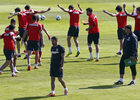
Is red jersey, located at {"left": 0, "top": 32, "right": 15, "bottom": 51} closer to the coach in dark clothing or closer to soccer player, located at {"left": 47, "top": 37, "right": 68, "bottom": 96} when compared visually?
soccer player, located at {"left": 47, "top": 37, "right": 68, "bottom": 96}

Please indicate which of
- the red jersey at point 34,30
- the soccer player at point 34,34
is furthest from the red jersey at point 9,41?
the red jersey at point 34,30

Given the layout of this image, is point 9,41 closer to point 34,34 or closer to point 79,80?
point 34,34

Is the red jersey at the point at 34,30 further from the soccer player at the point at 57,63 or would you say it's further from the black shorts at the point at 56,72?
the black shorts at the point at 56,72

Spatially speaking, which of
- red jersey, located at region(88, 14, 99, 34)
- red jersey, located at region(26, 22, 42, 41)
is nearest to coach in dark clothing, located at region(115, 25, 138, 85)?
red jersey, located at region(26, 22, 42, 41)

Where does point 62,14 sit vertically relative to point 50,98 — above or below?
above

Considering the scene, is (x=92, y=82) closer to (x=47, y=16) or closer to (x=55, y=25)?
(x=55, y=25)

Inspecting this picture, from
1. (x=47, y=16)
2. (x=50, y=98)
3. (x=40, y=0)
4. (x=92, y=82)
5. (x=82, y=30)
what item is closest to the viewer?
(x=50, y=98)

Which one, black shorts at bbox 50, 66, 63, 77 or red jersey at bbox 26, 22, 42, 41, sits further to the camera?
red jersey at bbox 26, 22, 42, 41

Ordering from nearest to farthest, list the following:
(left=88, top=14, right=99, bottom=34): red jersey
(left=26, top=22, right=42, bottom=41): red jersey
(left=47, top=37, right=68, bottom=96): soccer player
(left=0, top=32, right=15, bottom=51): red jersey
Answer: (left=47, top=37, right=68, bottom=96): soccer player
(left=0, top=32, right=15, bottom=51): red jersey
(left=26, top=22, right=42, bottom=41): red jersey
(left=88, top=14, right=99, bottom=34): red jersey

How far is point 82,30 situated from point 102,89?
2311 cm

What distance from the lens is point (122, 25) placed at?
882 inches

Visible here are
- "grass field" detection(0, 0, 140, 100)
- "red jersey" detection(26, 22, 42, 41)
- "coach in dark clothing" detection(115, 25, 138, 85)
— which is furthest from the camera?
"red jersey" detection(26, 22, 42, 41)

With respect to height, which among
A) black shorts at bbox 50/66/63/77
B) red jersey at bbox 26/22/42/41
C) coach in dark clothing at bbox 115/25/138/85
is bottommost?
black shorts at bbox 50/66/63/77

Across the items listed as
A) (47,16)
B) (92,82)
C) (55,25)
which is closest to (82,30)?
(55,25)
